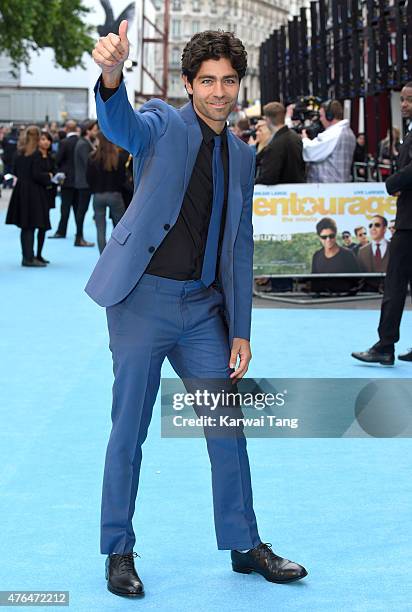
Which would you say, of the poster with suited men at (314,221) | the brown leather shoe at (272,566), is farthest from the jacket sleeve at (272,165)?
the brown leather shoe at (272,566)

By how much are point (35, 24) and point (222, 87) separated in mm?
36684

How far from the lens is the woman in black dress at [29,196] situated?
18.4 m

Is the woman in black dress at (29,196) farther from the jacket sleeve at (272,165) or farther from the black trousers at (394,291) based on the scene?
the black trousers at (394,291)

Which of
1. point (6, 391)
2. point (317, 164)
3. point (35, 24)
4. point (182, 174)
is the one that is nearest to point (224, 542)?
point (182, 174)

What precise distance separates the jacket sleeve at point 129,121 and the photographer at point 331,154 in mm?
9871

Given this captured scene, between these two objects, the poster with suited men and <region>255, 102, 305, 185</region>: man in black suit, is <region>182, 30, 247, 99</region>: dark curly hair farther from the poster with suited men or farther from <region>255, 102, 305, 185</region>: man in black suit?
<region>255, 102, 305, 185</region>: man in black suit

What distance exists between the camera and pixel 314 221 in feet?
46.9

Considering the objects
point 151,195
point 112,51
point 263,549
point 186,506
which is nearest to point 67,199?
point 186,506

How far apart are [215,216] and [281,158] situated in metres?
9.46

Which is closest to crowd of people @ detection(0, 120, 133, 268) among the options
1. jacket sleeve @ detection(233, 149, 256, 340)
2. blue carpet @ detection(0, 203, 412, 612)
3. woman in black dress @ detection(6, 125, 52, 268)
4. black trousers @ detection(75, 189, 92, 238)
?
woman in black dress @ detection(6, 125, 52, 268)

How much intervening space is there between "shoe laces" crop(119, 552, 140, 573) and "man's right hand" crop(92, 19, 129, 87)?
69.0 inches

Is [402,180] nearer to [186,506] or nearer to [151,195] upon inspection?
[186,506]

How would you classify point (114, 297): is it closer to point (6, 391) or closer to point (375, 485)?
point (375, 485)

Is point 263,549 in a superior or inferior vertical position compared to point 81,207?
inferior
